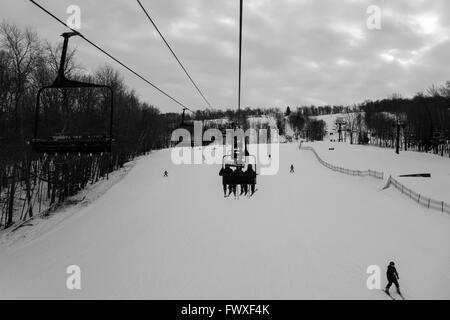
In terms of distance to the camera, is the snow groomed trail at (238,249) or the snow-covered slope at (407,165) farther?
the snow-covered slope at (407,165)

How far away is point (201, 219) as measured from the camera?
23.2 meters

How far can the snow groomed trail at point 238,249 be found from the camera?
13.3m

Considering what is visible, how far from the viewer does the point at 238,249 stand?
673 inches

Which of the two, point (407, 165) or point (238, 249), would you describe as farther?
point (407, 165)

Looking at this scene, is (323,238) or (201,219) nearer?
(323,238)

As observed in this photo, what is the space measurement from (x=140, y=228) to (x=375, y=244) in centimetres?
1429

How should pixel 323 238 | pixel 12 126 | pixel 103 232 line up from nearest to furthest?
1. pixel 323 238
2. pixel 103 232
3. pixel 12 126

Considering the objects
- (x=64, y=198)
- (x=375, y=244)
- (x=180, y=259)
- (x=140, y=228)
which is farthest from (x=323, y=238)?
(x=64, y=198)

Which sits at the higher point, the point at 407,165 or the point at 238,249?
the point at 407,165

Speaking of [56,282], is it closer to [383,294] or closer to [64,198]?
[383,294]

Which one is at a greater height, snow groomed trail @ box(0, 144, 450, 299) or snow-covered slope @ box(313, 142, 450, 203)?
snow-covered slope @ box(313, 142, 450, 203)

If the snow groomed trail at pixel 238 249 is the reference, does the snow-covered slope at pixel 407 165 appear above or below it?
above

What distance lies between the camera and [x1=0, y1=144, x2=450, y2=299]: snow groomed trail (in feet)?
43.6

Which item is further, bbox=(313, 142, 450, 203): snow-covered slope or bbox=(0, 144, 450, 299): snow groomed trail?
bbox=(313, 142, 450, 203): snow-covered slope
